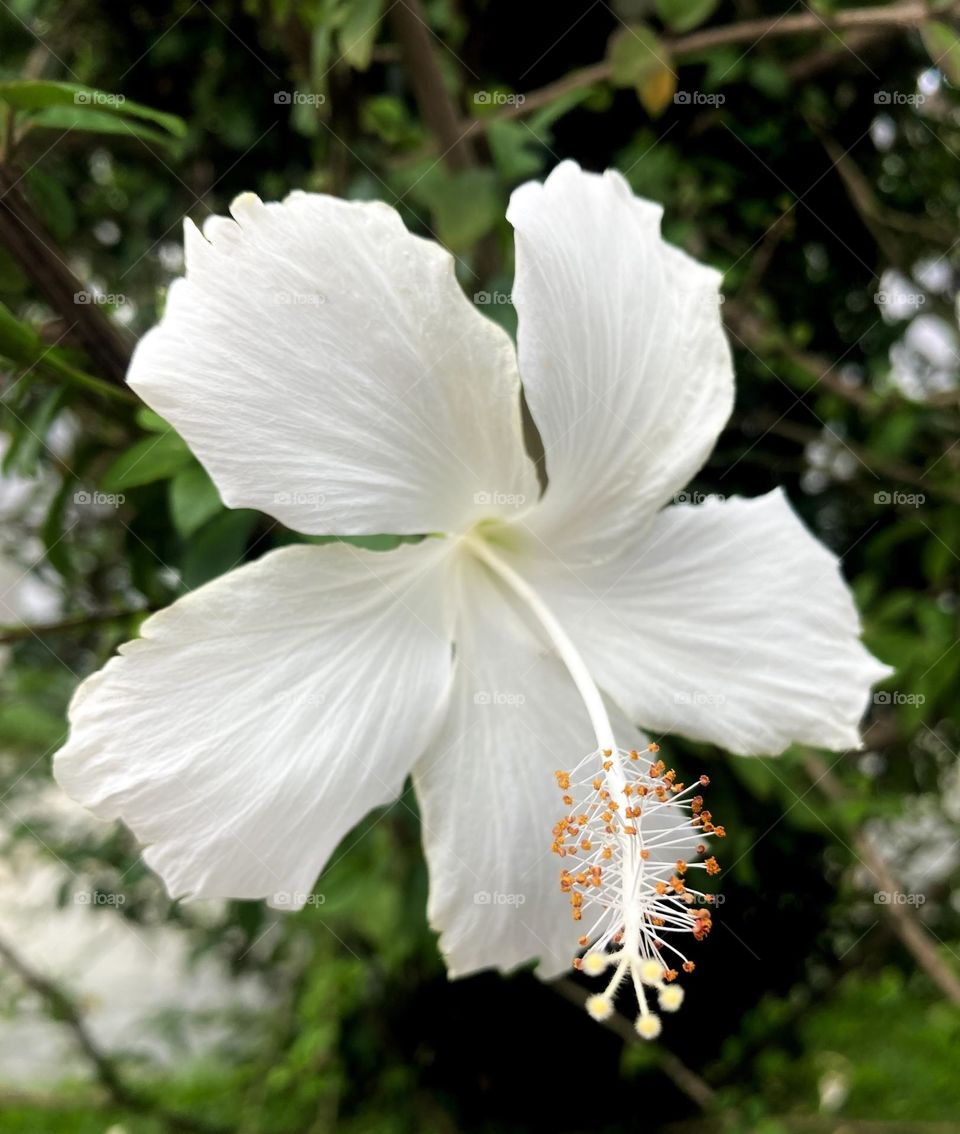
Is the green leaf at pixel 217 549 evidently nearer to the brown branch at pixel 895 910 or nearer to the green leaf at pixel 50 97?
the green leaf at pixel 50 97

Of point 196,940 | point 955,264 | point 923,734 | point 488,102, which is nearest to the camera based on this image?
point 488,102

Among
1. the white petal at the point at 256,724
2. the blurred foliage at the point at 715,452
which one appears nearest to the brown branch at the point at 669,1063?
the blurred foliage at the point at 715,452

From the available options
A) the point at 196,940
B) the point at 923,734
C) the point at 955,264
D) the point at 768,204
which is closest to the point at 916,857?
the point at 923,734

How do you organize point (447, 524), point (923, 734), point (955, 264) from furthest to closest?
point (955, 264)
point (923, 734)
point (447, 524)

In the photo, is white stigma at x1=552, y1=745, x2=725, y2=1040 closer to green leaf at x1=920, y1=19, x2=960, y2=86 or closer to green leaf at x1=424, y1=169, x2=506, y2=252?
green leaf at x1=424, y1=169, x2=506, y2=252

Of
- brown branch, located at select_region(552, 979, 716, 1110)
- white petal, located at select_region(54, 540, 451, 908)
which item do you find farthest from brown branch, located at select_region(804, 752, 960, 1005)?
white petal, located at select_region(54, 540, 451, 908)

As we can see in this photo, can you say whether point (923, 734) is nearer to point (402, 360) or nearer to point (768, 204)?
point (768, 204)

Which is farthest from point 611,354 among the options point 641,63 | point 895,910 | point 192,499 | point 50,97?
point 895,910
